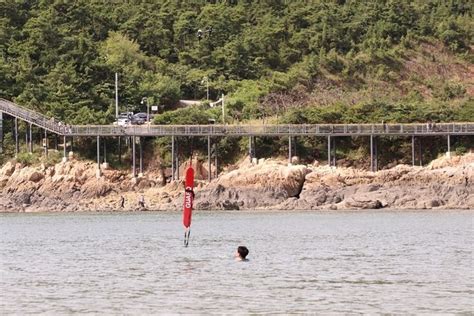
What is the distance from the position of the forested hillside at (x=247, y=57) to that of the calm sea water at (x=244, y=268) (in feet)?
101

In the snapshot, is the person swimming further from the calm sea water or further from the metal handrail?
the metal handrail

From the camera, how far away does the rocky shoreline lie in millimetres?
81312

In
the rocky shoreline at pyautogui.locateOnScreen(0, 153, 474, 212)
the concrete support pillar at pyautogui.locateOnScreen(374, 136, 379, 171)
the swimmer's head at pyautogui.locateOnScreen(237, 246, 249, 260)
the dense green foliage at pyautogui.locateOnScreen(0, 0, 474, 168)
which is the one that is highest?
the dense green foliage at pyautogui.locateOnScreen(0, 0, 474, 168)

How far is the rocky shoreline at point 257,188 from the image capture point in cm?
8131

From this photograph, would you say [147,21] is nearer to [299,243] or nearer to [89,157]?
[89,157]

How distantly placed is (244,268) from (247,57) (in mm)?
80182

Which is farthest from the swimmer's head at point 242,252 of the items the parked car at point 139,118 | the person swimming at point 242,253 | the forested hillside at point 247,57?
the parked car at point 139,118

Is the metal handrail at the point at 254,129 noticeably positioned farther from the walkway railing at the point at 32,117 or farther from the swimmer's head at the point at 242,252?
the swimmer's head at the point at 242,252

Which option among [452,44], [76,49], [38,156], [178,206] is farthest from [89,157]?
[452,44]

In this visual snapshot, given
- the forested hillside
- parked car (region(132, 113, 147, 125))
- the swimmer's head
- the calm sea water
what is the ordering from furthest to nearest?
1. the forested hillside
2. parked car (region(132, 113, 147, 125))
3. the swimmer's head
4. the calm sea water

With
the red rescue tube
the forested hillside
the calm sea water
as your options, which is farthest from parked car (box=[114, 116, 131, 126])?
the red rescue tube

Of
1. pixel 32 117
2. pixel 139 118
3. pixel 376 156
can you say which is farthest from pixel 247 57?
pixel 376 156

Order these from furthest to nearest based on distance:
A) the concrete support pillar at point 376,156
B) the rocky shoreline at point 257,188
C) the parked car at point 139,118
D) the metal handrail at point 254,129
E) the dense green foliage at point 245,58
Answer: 1. the dense green foliage at point 245,58
2. the parked car at point 139,118
3. the concrete support pillar at point 376,156
4. the metal handrail at point 254,129
5. the rocky shoreline at point 257,188

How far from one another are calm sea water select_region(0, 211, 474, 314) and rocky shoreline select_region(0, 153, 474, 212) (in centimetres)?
1208
